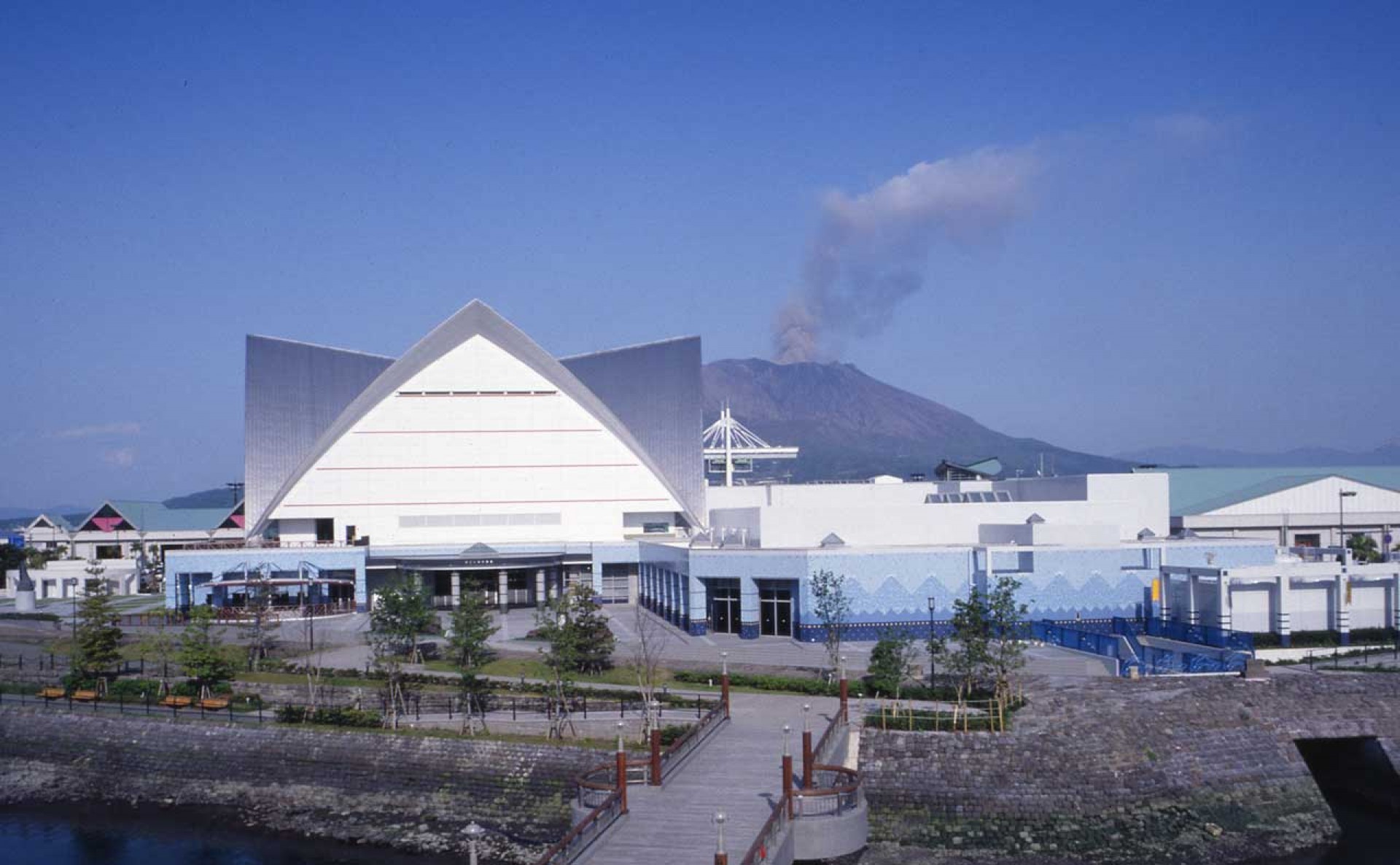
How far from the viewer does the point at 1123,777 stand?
2158 centimetres

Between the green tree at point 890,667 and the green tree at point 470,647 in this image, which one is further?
the green tree at point 470,647

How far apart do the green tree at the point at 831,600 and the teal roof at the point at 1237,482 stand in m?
24.7

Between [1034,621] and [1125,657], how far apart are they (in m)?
4.93

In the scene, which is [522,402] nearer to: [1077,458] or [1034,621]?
[1034,621]

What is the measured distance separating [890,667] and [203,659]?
16.8 meters

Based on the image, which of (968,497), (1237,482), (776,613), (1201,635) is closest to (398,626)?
(776,613)

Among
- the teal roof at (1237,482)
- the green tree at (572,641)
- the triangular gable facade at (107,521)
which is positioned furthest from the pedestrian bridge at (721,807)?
the triangular gable facade at (107,521)

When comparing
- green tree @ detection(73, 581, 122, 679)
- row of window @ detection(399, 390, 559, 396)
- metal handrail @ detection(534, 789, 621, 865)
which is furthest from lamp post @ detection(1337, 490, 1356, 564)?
green tree @ detection(73, 581, 122, 679)

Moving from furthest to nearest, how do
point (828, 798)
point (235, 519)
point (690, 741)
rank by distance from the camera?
point (235, 519) < point (690, 741) < point (828, 798)

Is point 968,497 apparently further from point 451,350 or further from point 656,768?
point 656,768

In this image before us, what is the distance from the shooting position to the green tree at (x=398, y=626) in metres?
28.0

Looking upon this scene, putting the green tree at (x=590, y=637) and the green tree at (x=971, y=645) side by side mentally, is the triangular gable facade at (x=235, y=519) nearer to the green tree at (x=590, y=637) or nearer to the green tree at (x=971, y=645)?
the green tree at (x=590, y=637)

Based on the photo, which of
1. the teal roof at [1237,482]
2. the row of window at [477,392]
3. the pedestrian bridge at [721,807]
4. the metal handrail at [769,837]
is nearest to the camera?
the metal handrail at [769,837]

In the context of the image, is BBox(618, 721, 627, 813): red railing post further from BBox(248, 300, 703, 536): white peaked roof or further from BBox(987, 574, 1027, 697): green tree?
BBox(248, 300, 703, 536): white peaked roof
